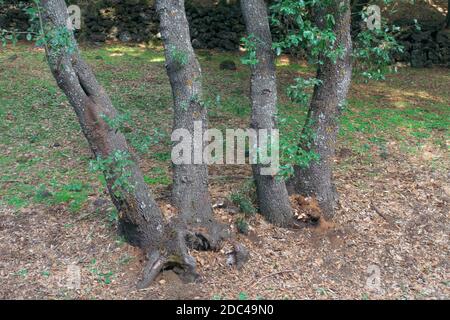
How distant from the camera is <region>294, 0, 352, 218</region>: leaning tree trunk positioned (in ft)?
17.6

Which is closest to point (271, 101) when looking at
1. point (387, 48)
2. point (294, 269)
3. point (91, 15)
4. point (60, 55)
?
point (387, 48)

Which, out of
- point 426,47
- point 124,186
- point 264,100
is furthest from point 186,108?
point 426,47

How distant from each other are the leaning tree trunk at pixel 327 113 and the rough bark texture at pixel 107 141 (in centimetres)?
183

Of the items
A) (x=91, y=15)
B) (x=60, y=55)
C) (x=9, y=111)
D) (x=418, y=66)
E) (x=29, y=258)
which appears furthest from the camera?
(x=91, y=15)

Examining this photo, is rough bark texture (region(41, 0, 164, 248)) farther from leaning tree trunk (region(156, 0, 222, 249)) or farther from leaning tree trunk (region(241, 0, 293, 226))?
leaning tree trunk (region(241, 0, 293, 226))

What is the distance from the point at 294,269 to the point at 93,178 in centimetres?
293

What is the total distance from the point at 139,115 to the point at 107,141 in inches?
154

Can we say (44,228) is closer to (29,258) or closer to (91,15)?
(29,258)

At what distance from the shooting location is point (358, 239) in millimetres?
5695

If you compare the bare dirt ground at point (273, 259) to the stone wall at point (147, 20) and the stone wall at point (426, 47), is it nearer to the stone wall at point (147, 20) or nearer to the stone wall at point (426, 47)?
the stone wall at point (426, 47)

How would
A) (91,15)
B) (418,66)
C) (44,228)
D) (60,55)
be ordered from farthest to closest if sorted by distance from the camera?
(91,15) → (418,66) → (44,228) → (60,55)

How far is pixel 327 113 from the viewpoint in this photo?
564cm

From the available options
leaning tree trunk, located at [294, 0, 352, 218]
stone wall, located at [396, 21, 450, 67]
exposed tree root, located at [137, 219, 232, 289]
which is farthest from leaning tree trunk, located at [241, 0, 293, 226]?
stone wall, located at [396, 21, 450, 67]

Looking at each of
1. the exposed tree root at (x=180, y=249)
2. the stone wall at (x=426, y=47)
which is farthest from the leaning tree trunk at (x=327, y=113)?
the stone wall at (x=426, y=47)
